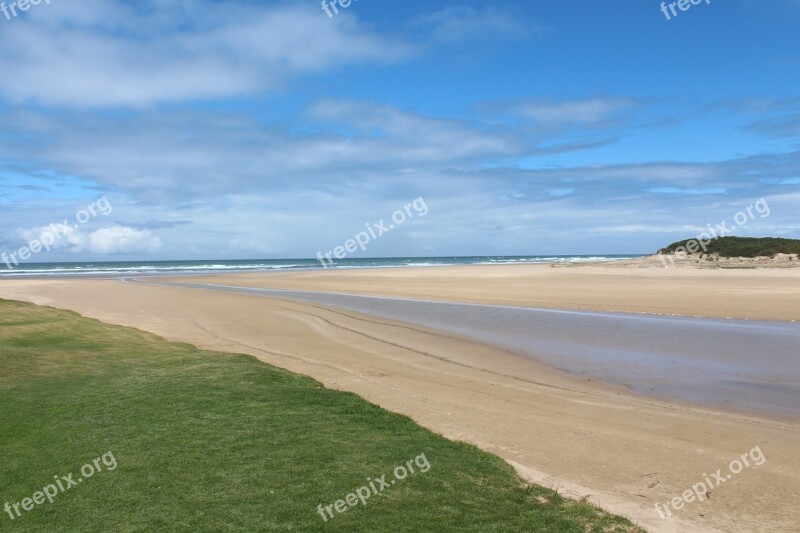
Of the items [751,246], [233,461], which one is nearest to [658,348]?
[233,461]

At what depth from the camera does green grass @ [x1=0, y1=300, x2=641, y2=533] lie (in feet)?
19.4

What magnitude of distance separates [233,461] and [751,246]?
82952 mm

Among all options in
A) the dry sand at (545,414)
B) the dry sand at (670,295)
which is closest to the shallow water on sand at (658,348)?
the dry sand at (545,414)

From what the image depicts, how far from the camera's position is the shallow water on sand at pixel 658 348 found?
1355 centimetres

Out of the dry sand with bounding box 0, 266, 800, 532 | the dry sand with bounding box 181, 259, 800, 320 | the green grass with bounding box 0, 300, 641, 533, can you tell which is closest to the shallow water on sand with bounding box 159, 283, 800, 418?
the dry sand with bounding box 0, 266, 800, 532

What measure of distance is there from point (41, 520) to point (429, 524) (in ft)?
12.7

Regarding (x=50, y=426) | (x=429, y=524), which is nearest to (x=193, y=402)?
(x=50, y=426)

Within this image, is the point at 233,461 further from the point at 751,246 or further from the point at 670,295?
the point at 751,246

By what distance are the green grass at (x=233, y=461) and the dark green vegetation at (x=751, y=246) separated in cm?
7496

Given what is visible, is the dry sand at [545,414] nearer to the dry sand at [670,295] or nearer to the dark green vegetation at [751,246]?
the dry sand at [670,295]

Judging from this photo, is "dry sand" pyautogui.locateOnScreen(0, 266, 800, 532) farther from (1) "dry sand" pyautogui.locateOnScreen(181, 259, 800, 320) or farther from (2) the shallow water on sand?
(2) the shallow water on sand

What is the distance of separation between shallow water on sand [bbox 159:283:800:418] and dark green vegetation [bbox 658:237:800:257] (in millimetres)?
53742

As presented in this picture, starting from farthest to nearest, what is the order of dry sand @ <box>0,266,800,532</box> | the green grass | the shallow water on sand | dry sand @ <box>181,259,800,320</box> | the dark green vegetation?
the dark green vegetation → dry sand @ <box>181,259,800,320</box> → the shallow water on sand → dry sand @ <box>0,266,800,532</box> → the green grass

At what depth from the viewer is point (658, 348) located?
19188mm
